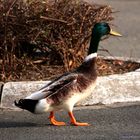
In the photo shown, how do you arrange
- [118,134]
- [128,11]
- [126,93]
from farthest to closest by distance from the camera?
[128,11], [126,93], [118,134]

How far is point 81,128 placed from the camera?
738 centimetres

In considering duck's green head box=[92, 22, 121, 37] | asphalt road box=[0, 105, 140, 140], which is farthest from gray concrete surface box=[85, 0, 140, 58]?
asphalt road box=[0, 105, 140, 140]

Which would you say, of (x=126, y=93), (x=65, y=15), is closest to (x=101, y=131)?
(x=126, y=93)

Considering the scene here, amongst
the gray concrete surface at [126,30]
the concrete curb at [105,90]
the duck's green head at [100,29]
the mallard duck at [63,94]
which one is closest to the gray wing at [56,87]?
the mallard duck at [63,94]

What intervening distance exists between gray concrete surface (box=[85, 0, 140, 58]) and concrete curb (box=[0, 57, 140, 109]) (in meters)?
1.86

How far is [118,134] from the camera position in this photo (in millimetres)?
7070

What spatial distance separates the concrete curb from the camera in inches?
326

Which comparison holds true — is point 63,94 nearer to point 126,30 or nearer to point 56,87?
point 56,87

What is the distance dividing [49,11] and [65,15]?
8.6 inches

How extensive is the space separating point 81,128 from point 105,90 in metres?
1.21

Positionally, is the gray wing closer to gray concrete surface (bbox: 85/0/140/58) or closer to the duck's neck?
the duck's neck

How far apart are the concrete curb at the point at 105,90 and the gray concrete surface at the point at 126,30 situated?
6.09ft

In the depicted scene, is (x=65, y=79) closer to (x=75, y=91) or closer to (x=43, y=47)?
(x=75, y=91)

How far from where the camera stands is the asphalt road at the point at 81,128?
23.0ft
